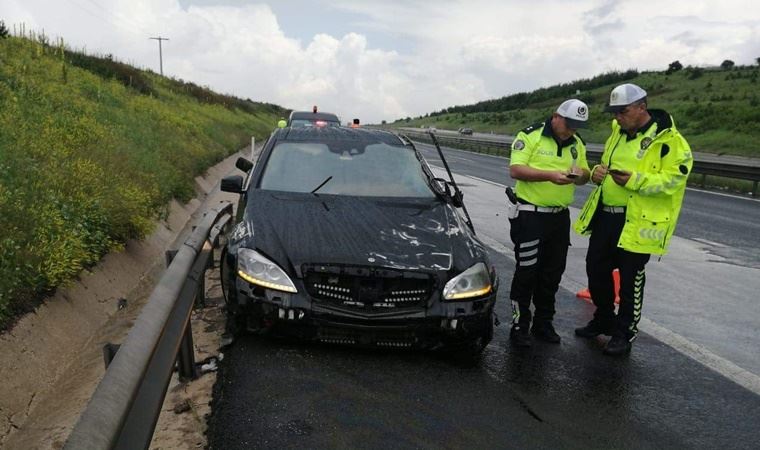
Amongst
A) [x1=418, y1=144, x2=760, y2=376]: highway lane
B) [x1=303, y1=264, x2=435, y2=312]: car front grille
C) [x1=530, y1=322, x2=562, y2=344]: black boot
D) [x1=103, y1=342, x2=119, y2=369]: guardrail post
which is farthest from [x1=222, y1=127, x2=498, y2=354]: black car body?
[x1=418, y1=144, x2=760, y2=376]: highway lane

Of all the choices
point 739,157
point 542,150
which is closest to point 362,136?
point 542,150

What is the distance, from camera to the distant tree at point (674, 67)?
7683 cm

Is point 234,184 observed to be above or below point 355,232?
above

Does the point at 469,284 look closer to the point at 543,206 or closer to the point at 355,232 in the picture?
the point at 355,232

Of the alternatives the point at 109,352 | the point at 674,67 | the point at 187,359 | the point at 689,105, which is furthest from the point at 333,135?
the point at 674,67

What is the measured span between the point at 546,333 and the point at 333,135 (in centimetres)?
280

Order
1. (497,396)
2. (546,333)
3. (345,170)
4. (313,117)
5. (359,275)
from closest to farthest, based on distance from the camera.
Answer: (497,396) < (359,275) < (546,333) < (345,170) < (313,117)

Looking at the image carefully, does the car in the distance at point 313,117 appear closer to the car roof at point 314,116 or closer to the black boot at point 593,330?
the car roof at point 314,116

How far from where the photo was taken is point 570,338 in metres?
5.16

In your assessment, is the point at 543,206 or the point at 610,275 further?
the point at 610,275

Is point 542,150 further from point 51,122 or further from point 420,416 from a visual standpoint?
point 51,122

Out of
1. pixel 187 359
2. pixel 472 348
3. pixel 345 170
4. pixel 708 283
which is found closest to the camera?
pixel 187 359

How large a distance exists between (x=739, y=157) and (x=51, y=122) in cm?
3682

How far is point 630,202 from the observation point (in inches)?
186
